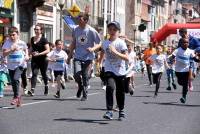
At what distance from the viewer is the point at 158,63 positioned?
66.0ft

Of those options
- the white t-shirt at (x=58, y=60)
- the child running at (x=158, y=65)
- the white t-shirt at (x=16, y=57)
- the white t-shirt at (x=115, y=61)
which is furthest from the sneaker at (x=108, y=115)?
the child running at (x=158, y=65)

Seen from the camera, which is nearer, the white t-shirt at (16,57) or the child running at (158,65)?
the white t-shirt at (16,57)

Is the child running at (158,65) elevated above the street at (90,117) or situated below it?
above

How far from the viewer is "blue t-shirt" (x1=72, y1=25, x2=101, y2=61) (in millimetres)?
15383

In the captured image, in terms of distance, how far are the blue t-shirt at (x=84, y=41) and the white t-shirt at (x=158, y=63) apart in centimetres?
471

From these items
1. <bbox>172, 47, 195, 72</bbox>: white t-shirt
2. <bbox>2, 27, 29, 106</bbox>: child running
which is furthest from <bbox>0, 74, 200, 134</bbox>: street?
<bbox>172, 47, 195, 72</bbox>: white t-shirt

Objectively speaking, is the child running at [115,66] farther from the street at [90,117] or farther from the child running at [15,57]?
the child running at [15,57]

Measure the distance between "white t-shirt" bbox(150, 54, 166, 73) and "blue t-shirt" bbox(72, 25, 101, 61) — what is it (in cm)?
471

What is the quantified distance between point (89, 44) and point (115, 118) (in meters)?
3.56

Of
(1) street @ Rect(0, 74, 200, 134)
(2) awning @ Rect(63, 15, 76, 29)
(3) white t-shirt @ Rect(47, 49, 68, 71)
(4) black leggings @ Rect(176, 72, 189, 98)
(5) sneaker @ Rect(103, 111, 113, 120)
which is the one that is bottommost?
(1) street @ Rect(0, 74, 200, 134)

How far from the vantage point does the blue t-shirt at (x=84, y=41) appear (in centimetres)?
1538

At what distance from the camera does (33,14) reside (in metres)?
37.2

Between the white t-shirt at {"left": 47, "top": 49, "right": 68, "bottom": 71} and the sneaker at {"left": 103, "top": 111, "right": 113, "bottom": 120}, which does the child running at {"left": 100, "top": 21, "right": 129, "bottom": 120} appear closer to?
the sneaker at {"left": 103, "top": 111, "right": 113, "bottom": 120}

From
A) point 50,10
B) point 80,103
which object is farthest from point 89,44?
point 50,10
